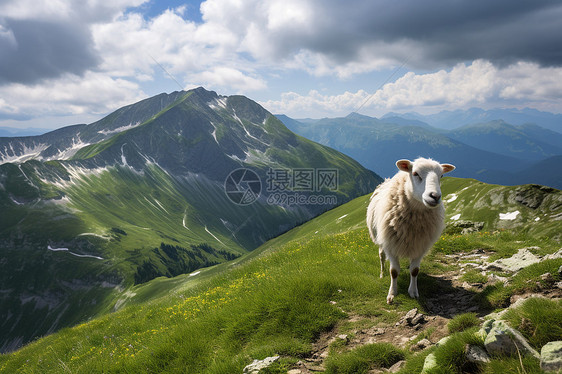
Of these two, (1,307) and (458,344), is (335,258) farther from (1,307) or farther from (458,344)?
(1,307)

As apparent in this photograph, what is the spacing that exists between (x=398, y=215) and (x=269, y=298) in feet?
15.9

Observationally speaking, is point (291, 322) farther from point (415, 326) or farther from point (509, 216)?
point (509, 216)

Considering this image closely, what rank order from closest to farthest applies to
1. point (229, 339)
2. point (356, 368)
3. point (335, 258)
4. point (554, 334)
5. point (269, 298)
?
point (554, 334) → point (356, 368) → point (229, 339) → point (269, 298) → point (335, 258)

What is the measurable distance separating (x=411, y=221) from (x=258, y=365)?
6.24 metres

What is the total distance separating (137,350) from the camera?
9000 mm

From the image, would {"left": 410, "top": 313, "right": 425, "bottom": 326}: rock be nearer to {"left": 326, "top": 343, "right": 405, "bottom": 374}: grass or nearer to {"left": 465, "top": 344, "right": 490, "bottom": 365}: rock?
{"left": 326, "top": 343, "right": 405, "bottom": 374}: grass

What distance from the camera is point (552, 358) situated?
4094 mm

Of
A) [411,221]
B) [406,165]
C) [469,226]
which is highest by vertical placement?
[406,165]

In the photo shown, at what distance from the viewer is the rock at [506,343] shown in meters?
4.54

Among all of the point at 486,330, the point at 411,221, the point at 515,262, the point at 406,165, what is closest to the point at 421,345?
the point at 486,330

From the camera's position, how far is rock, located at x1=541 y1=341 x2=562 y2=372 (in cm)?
401

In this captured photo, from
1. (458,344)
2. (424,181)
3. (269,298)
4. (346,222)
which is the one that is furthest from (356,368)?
(346,222)

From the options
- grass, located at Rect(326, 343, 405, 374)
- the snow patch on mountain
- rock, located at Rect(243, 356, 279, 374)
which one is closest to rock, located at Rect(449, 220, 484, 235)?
grass, located at Rect(326, 343, 405, 374)

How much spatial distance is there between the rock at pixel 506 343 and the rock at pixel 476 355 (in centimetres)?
10
